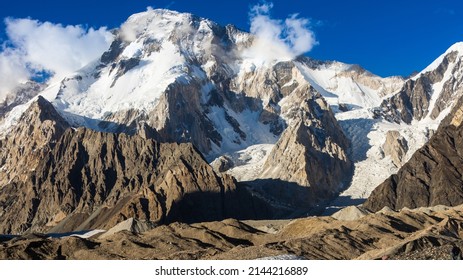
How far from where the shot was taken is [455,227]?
15675 centimetres

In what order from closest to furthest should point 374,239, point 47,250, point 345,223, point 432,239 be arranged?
point 432,239 → point 374,239 → point 47,250 → point 345,223

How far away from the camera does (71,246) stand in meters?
153

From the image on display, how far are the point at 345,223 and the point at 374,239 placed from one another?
2331 centimetres
